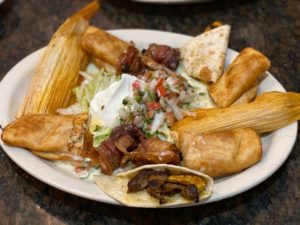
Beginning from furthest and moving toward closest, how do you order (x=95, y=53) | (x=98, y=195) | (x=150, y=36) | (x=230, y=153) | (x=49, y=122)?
1. (x=150, y=36)
2. (x=95, y=53)
3. (x=49, y=122)
4. (x=230, y=153)
5. (x=98, y=195)

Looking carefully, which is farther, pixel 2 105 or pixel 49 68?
pixel 49 68

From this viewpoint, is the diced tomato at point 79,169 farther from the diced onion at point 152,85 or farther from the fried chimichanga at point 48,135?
the diced onion at point 152,85

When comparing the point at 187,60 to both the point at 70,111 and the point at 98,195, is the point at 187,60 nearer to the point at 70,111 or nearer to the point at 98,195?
the point at 70,111

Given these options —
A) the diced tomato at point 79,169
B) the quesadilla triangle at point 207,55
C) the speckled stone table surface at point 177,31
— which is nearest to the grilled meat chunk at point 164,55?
the quesadilla triangle at point 207,55

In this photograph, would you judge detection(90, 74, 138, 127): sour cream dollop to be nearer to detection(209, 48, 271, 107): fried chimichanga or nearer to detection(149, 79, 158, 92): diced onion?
detection(149, 79, 158, 92): diced onion

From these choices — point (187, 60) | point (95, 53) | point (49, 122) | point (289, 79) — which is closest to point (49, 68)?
point (95, 53)

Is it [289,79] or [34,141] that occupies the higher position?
[34,141]
